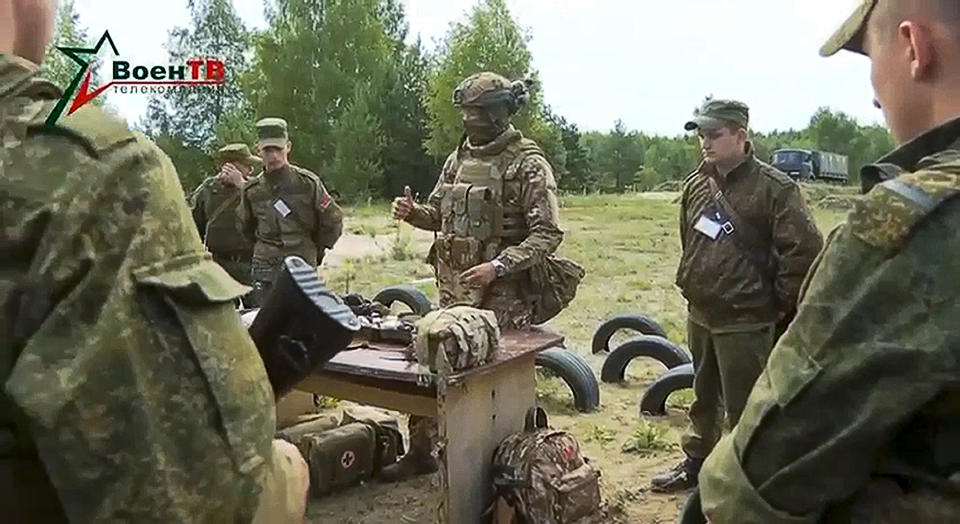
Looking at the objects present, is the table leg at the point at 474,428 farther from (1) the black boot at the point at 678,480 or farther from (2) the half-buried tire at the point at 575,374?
(2) the half-buried tire at the point at 575,374

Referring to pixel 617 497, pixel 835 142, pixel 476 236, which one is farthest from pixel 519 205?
pixel 835 142

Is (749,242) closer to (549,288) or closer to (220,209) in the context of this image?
(549,288)

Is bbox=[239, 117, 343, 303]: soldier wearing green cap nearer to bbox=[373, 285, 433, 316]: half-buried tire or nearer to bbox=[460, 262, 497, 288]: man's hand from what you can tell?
bbox=[373, 285, 433, 316]: half-buried tire

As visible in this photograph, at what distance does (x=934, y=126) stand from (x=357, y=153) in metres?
26.2

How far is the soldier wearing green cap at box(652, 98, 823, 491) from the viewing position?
500 cm

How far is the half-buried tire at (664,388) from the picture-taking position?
689 centimetres

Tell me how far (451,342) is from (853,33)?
263 cm

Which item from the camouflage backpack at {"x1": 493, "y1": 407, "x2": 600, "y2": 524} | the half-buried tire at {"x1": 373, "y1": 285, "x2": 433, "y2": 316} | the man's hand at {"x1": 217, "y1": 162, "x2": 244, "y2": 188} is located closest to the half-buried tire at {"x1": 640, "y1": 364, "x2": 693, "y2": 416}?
the camouflage backpack at {"x1": 493, "y1": 407, "x2": 600, "y2": 524}

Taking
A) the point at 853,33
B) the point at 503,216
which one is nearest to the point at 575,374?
the point at 503,216

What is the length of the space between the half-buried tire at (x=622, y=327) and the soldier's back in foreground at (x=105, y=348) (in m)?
7.33

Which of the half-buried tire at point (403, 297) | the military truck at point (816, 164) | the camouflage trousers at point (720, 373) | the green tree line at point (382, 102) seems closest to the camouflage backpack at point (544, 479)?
the camouflage trousers at point (720, 373)

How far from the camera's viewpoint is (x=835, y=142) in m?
18.2

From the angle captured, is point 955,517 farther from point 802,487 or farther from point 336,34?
point 336,34

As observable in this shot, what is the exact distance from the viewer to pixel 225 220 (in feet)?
26.6
